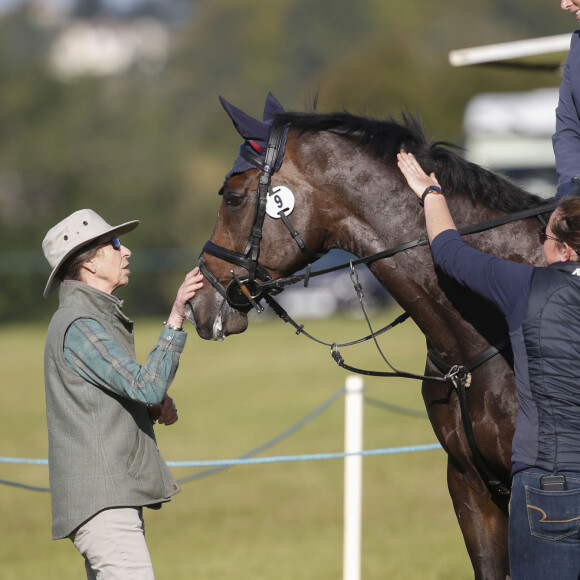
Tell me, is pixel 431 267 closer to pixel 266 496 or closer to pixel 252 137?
pixel 252 137

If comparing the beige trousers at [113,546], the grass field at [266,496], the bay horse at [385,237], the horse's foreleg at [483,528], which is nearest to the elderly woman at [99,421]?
the beige trousers at [113,546]

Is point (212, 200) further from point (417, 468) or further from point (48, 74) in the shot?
point (417, 468)

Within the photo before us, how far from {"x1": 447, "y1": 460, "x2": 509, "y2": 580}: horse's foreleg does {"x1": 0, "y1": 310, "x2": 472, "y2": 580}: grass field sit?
2.46m

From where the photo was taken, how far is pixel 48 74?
37875 millimetres

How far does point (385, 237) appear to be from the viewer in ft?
12.0

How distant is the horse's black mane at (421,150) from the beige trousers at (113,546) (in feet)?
5.67

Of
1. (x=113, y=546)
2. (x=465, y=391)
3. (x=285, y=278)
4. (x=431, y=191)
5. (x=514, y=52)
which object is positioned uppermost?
(x=514, y=52)

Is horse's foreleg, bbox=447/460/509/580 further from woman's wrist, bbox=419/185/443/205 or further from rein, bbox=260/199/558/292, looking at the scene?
woman's wrist, bbox=419/185/443/205

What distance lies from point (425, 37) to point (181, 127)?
2294cm

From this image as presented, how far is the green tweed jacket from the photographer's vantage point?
11.3 ft

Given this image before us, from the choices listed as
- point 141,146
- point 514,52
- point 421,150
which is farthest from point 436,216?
point 141,146

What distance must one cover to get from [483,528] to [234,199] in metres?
1.71

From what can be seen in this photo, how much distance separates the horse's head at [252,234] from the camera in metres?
3.70

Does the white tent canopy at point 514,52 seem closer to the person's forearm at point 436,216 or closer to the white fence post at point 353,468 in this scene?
the white fence post at point 353,468
